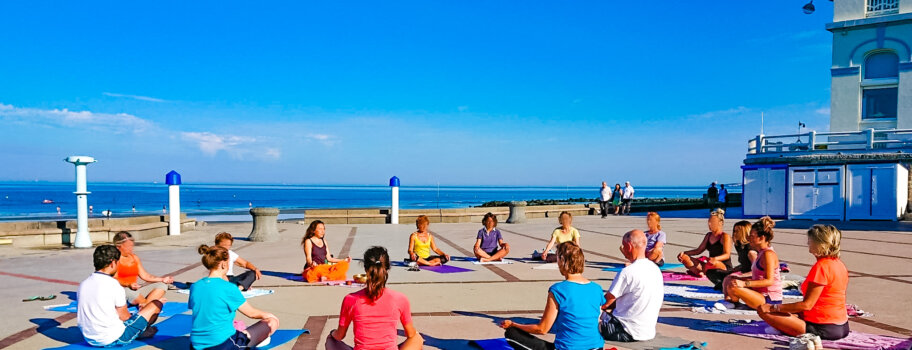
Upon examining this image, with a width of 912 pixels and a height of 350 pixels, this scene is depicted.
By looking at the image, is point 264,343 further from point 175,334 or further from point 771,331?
point 771,331

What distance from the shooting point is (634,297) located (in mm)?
5133

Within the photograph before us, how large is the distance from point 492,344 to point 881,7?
2904 centimetres

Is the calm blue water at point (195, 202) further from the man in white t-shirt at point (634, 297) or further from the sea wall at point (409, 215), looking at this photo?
the man in white t-shirt at point (634, 297)

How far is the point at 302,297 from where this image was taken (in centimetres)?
766

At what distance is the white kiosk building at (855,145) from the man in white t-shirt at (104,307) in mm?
24882

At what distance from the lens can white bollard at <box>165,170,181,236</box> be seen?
648 inches

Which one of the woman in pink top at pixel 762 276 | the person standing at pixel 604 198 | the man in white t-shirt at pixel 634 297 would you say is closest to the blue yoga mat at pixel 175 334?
the man in white t-shirt at pixel 634 297

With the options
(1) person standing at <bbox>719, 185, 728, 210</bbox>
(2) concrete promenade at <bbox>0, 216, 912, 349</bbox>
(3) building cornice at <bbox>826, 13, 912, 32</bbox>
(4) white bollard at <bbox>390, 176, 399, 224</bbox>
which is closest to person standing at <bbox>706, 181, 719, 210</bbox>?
(1) person standing at <bbox>719, 185, 728, 210</bbox>

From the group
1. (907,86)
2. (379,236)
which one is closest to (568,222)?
(379,236)

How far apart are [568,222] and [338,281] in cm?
426

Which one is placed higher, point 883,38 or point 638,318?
point 883,38

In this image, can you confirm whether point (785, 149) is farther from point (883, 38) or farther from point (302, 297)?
point (302, 297)

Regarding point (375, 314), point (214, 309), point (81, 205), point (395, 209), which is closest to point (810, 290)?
point (375, 314)

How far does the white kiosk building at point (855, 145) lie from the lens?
2225cm
